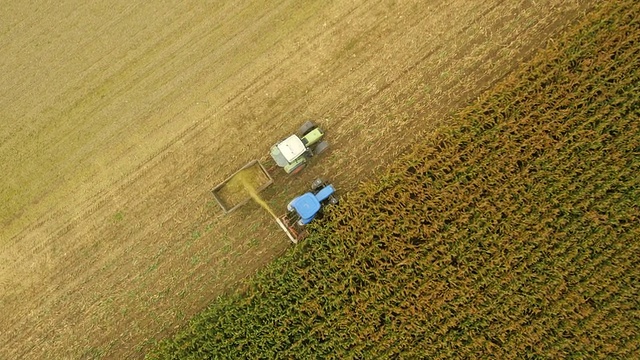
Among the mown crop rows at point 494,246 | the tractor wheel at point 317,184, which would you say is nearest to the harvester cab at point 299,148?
the tractor wheel at point 317,184

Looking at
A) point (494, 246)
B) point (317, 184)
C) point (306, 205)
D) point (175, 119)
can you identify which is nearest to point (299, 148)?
point (317, 184)

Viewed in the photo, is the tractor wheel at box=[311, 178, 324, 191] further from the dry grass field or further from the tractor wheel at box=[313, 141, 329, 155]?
the tractor wheel at box=[313, 141, 329, 155]

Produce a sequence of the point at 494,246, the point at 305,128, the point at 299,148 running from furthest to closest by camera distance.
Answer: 1. the point at 305,128
2. the point at 299,148
3. the point at 494,246

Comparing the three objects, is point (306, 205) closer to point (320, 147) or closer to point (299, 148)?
point (299, 148)

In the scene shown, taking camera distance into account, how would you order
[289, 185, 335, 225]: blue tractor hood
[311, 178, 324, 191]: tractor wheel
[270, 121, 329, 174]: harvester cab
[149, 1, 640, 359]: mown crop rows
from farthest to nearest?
[311, 178, 324, 191]: tractor wheel < [270, 121, 329, 174]: harvester cab < [289, 185, 335, 225]: blue tractor hood < [149, 1, 640, 359]: mown crop rows

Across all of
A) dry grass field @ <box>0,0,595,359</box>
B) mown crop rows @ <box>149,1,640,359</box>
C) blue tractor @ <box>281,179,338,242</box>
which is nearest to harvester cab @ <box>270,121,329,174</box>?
dry grass field @ <box>0,0,595,359</box>

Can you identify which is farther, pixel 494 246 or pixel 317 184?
pixel 317 184
